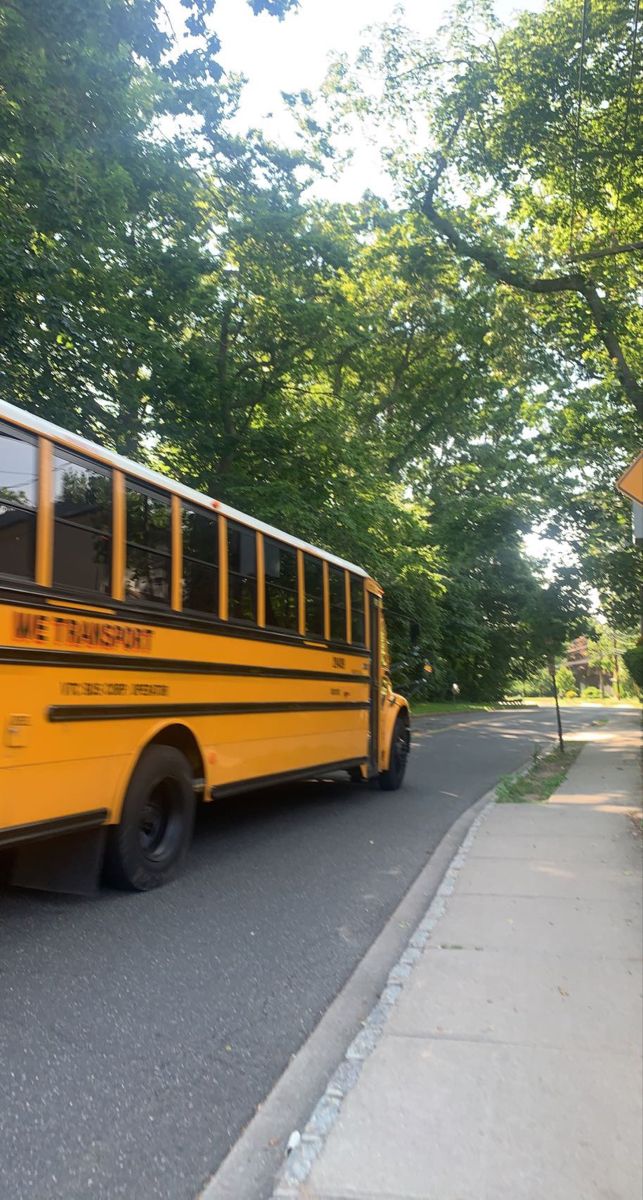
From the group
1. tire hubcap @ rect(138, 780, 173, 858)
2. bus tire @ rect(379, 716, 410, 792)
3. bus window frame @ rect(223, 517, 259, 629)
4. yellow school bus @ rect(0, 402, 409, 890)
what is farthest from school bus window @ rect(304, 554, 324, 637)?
tire hubcap @ rect(138, 780, 173, 858)

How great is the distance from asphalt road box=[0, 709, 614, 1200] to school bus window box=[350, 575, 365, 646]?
9.61ft

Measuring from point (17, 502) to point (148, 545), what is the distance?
57.7 inches

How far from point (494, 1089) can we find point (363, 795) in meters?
8.96

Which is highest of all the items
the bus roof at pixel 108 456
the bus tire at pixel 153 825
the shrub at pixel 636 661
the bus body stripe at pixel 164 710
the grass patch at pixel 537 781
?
the bus roof at pixel 108 456

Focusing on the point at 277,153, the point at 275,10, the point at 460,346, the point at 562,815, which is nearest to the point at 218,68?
the point at 275,10

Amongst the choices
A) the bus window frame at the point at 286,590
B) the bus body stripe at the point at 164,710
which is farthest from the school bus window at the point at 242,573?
the bus body stripe at the point at 164,710

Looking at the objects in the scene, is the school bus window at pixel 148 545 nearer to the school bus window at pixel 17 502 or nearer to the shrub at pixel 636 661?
the school bus window at pixel 17 502

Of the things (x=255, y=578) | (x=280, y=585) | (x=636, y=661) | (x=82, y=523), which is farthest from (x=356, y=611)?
(x=636, y=661)

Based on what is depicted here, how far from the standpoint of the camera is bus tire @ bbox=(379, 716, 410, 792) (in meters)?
12.6

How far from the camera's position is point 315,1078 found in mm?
3670

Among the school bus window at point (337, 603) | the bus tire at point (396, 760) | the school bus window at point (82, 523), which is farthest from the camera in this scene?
the bus tire at point (396, 760)

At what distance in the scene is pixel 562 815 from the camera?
10.4 meters

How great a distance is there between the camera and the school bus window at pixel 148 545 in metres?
6.38

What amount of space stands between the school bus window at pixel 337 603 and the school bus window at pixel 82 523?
15.4ft
